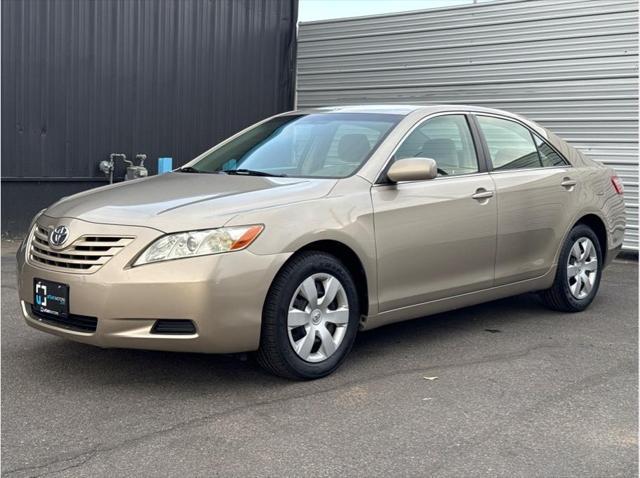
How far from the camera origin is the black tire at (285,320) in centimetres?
451

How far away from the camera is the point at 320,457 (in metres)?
3.67

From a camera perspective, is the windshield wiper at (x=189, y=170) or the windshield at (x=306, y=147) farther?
the windshield wiper at (x=189, y=170)

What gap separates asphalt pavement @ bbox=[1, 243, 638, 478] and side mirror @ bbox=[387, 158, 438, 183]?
112 cm

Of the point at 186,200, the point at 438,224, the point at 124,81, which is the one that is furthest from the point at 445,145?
the point at 124,81

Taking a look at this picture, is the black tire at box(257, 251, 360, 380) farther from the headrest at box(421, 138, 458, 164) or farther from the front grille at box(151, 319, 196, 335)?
the headrest at box(421, 138, 458, 164)

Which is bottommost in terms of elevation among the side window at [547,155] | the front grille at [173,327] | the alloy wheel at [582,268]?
the alloy wheel at [582,268]

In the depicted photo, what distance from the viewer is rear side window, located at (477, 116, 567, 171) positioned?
241 inches

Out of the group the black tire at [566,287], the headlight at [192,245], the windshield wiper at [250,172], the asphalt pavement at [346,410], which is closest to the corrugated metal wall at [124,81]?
the asphalt pavement at [346,410]

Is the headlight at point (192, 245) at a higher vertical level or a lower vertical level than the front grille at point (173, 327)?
higher

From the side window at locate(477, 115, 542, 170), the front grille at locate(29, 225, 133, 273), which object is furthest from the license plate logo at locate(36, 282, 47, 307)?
the side window at locate(477, 115, 542, 170)

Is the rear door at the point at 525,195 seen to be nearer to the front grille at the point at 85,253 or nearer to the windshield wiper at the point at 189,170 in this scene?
the windshield wiper at the point at 189,170

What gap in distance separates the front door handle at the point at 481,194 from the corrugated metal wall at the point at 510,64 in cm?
518

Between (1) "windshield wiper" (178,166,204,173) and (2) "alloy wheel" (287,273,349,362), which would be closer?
(2) "alloy wheel" (287,273,349,362)

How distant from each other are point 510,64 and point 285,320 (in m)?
7.90
